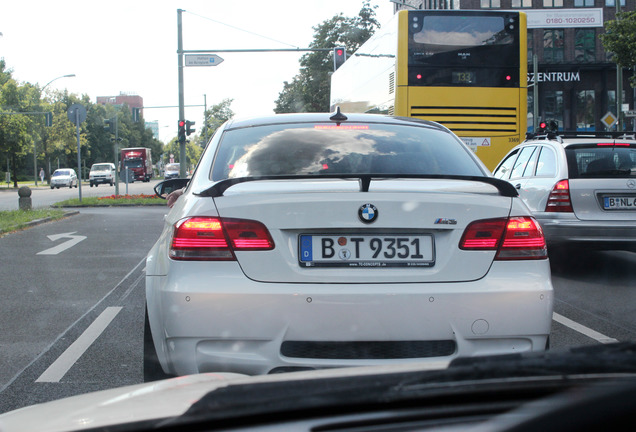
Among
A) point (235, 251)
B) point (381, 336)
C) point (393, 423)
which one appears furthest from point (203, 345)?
point (393, 423)

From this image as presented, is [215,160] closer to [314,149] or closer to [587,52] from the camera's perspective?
[314,149]

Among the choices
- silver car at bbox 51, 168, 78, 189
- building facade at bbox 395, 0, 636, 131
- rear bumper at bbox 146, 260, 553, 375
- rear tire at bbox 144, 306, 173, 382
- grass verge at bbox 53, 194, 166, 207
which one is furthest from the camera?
silver car at bbox 51, 168, 78, 189

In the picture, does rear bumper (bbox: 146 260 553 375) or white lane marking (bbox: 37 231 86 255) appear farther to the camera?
white lane marking (bbox: 37 231 86 255)

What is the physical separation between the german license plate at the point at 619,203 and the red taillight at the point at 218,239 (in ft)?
20.0

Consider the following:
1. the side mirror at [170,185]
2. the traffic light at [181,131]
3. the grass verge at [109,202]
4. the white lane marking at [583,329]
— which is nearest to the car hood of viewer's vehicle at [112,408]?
the side mirror at [170,185]

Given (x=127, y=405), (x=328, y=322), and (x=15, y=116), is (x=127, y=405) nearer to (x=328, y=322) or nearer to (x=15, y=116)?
(x=328, y=322)

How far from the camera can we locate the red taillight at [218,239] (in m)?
3.16

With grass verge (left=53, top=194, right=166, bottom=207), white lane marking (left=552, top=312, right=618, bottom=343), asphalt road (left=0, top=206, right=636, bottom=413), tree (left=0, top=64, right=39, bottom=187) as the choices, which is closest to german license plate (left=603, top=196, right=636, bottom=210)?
asphalt road (left=0, top=206, right=636, bottom=413)

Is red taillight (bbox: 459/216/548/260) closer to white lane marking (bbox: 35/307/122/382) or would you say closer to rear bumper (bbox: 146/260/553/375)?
rear bumper (bbox: 146/260/553/375)

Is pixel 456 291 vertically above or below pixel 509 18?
below

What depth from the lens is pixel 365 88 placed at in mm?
17641

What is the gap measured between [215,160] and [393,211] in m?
1.21

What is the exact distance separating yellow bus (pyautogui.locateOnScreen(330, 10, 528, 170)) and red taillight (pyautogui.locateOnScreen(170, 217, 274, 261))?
35.8ft

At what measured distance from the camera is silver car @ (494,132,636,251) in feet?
26.6
